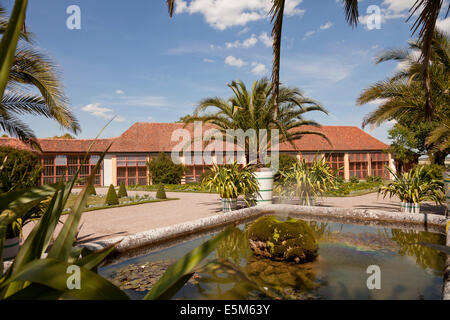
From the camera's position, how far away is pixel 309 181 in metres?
8.62

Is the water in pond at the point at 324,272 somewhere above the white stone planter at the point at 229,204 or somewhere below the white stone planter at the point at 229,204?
below

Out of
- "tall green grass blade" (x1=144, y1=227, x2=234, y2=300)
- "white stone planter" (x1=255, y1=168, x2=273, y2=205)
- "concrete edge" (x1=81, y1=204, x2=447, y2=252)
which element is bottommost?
"concrete edge" (x1=81, y1=204, x2=447, y2=252)

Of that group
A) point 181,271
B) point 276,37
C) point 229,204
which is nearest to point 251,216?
point 229,204

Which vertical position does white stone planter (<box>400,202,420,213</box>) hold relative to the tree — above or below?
below

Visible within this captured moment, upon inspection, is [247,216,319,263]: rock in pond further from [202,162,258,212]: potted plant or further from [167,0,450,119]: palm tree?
[202,162,258,212]: potted plant

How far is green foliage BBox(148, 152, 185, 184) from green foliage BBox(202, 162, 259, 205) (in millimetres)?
14494

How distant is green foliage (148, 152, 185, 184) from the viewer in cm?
2322

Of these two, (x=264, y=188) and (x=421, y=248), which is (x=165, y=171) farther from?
(x=421, y=248)

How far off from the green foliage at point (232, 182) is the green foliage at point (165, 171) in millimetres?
14494

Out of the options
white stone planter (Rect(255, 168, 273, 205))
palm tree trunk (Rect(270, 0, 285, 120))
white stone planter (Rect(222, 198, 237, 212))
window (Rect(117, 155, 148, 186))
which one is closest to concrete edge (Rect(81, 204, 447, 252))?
white stone planter (Rect(222, 198, 237, 212))

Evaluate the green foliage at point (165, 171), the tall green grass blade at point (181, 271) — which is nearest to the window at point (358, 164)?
the green foliage at point (165, 171)

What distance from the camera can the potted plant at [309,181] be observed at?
8.76 m

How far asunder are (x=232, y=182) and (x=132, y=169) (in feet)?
65.0

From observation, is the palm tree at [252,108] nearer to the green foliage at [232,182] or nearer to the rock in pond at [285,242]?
the green foliage at [232,182]
